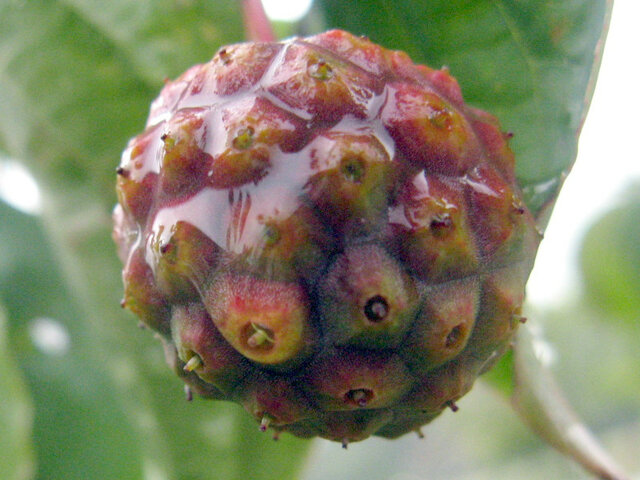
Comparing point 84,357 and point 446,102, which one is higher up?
point 446,102

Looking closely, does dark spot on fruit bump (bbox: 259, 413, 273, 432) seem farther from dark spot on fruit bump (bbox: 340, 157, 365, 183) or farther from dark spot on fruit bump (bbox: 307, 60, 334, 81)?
dark spot on fruit bump (bbox: 307, 60, 334, 81)

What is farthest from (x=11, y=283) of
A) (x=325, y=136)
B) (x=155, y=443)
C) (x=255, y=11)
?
(x=325, y=136)

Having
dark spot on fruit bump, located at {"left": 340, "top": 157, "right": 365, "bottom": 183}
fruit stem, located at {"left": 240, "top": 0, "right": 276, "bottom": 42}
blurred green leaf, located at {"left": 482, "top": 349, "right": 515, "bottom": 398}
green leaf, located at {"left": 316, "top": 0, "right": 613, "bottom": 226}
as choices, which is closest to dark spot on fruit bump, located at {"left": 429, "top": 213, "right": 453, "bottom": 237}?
dark spot on fruit bump, located at {"left": 340, "top": 157, "right": 365, "bottom": 183}

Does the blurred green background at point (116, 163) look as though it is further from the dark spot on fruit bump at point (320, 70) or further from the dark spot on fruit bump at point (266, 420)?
the dark spot on fruit bump at point (266, 420)

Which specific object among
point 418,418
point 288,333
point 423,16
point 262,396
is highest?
point 423,16

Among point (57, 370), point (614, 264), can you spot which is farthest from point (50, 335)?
point (614, 264)

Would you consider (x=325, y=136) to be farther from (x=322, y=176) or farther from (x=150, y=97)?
(x=150, y=97)

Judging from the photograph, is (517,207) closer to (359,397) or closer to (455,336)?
(455,336)

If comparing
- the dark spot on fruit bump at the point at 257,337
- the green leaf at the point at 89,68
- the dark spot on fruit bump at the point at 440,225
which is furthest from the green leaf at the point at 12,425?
the dark spot on fruit bump at the point at 440,225
